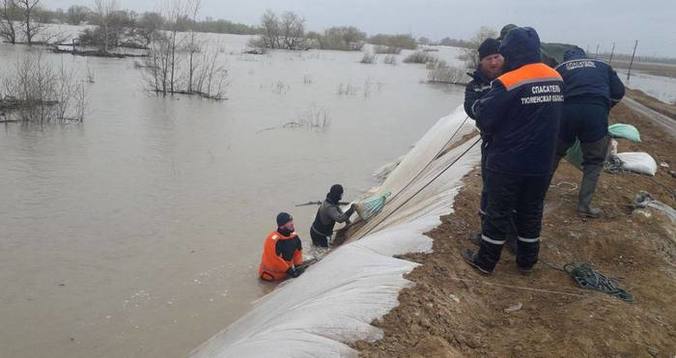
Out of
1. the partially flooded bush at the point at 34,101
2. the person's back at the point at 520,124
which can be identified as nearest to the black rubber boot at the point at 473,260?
the person's back at the point at 520,124

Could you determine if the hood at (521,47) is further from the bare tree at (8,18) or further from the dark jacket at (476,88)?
the bare tree at (8,18)

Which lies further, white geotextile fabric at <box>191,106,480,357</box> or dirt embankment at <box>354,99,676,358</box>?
dirt embankment at <box>354,99,676,358</box>

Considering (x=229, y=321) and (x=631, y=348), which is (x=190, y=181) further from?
(x=631, y=348)

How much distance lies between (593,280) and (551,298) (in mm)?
438

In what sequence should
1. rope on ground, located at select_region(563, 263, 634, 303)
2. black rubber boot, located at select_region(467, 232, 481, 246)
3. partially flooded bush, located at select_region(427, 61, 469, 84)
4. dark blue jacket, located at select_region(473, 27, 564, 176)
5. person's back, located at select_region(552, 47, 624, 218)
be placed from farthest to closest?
partially flooded bush, located at select_region(427, 61, 469, 84) → person's back, located at select_region(552, 47, 624, 218) → black rubber boot, located at select_region(467, 232, 481, 246) → rope on ground, located at select_region(563, 263, 634, 303) → dark blue jacket, located at select_region(473, 27, 564, 176)

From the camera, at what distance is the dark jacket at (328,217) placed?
23.4 feet

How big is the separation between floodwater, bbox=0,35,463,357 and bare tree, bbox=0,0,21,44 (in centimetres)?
2088

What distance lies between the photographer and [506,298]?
13.0 feet

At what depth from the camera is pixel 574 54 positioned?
17.5 feet

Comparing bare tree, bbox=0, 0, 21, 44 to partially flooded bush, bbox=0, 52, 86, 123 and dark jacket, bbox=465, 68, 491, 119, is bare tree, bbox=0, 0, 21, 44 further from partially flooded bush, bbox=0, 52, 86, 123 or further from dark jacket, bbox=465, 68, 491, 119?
dark jacket, bbox=465, 68, 491, 119

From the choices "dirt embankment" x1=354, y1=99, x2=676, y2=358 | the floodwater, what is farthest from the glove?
"dirt embankment" x1=354, y1=99, x2=676, y2=358

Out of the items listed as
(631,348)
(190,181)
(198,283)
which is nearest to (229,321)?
(198,283)

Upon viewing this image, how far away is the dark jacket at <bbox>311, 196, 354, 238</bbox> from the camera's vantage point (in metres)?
7.13

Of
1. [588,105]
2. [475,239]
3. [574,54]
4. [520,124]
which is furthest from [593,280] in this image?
[574,54]
